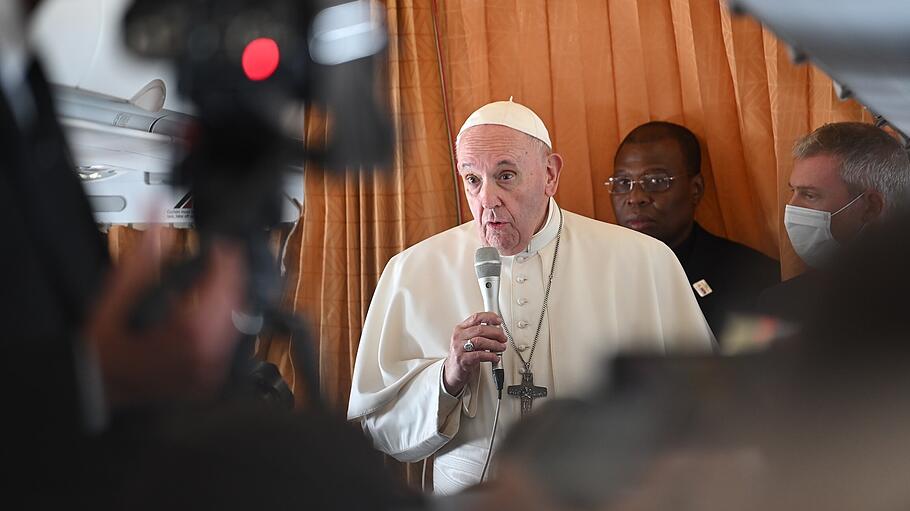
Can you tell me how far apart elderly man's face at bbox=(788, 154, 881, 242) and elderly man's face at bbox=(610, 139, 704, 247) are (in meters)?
0.43

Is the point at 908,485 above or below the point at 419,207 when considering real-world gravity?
below

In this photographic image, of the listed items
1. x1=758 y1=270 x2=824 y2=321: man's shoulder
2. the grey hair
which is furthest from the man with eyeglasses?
x1=758 y1=270 x2=824 y2=321: man's shoulder

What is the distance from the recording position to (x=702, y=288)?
3.24 meters

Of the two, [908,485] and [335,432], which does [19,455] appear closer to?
[335,432]

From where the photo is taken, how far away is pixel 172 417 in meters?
0.53

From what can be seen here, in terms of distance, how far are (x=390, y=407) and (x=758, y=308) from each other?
2.18m

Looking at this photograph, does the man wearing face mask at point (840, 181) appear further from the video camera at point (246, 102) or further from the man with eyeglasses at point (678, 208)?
the video camera at point (246, 102)

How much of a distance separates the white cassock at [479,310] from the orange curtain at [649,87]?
564 mm

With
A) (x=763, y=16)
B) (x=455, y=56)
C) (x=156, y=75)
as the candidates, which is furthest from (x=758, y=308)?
(x=455, y=56)

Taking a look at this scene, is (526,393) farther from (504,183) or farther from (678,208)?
(678,208)

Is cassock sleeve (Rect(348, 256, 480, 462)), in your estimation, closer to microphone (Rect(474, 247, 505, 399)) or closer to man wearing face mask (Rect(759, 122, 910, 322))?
microphone (Rect(474, 247, 505, 399))

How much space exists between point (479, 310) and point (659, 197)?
36.9 inches

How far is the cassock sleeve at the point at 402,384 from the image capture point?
2.53 metres

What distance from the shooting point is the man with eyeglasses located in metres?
3.22
